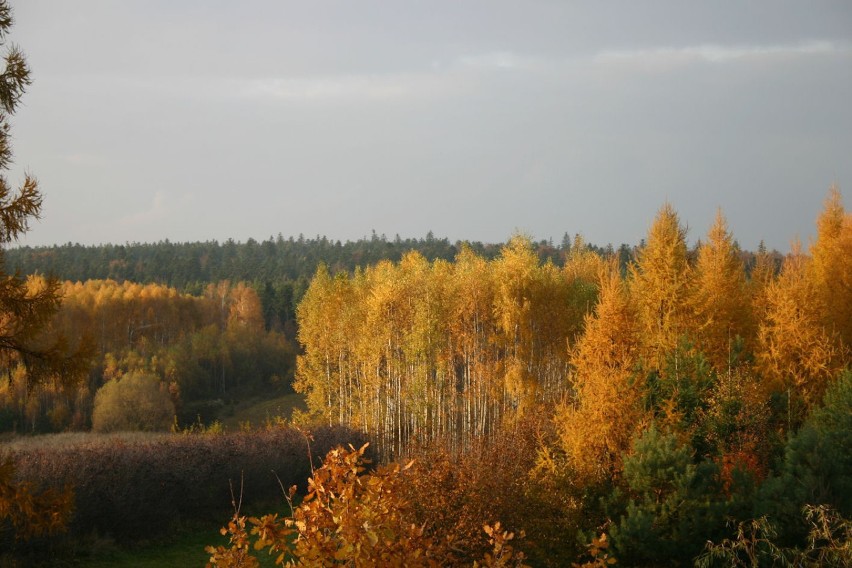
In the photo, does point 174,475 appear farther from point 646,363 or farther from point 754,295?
point 754,295

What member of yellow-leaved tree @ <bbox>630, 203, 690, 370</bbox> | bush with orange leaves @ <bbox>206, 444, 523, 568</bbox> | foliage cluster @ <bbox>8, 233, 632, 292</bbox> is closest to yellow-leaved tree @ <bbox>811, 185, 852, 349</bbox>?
yellow-leaved tree @ <bbox>630, 203, 690, 370</bbox>

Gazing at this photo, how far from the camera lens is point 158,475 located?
21.9 meters

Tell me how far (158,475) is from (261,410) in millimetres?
37980

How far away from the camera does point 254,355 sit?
6869 cm

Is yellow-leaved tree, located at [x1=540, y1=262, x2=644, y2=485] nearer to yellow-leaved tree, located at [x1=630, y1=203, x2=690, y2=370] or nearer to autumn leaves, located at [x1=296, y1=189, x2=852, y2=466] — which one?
autumn leaves, located at [x1=296, y1=189, x2=852, y2=466]

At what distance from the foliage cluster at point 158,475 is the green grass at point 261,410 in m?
27.5

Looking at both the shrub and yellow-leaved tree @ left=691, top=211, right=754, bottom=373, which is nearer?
yellow-leaved tree @ left=691, top=211, right=754, bottom=373

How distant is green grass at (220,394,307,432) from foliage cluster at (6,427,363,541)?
90.2 ft

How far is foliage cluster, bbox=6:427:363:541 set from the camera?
63.7 feet

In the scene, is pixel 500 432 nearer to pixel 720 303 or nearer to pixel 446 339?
pixel 720 303

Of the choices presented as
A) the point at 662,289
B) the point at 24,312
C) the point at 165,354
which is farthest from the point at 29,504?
the point at 165,354

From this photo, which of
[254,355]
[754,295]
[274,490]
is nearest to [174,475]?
[274,490]

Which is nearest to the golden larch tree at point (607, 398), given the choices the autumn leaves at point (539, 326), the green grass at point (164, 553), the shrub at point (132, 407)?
the autumn leaves at point (539, 326)

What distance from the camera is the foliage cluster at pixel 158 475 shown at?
63.7 ft
